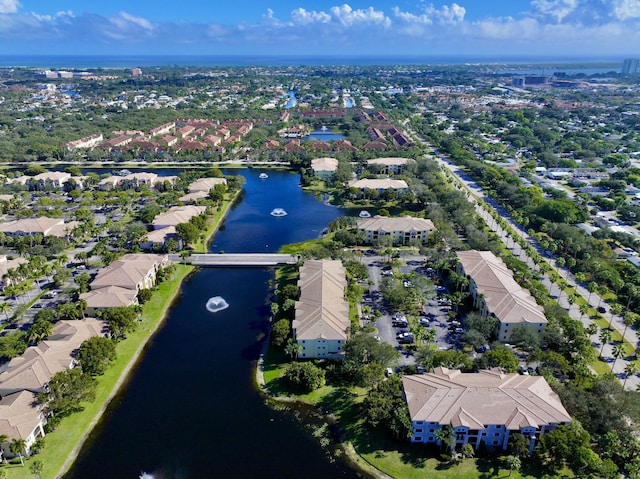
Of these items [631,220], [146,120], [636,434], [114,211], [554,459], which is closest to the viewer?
[554,459]

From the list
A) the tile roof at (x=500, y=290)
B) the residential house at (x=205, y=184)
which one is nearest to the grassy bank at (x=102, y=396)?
the residential house at (x=205, y=184)

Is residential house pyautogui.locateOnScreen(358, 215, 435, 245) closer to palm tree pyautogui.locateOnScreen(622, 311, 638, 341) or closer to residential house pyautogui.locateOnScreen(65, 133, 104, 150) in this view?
palm tree pyautogui.locateOnScreen(622, 311, 638, 341)

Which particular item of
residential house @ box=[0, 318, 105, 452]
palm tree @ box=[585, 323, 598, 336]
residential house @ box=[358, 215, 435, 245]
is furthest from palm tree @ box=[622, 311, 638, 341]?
residential house @ box=[0, 318, 105, 452]

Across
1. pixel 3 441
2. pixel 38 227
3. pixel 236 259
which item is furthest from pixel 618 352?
pixel 38 227

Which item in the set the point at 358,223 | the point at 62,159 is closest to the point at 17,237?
the point at 358,223

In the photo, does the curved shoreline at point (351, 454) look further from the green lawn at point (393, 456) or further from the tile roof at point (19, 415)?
the tile roof at point (19, 415)

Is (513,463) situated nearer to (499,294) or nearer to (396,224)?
(499,294)

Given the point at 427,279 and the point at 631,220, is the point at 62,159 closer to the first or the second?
the point at 427,279
